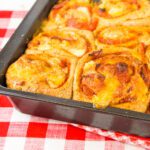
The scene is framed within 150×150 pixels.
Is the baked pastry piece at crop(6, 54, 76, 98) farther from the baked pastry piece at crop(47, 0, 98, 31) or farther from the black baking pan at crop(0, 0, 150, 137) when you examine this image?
the baked pastry piece at crop(47, 0, 98, 31)

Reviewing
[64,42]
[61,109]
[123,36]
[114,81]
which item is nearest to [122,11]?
[123,36]

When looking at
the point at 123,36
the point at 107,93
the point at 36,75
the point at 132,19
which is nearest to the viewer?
the point at 107,93

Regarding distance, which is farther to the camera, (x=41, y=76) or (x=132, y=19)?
(x=132, y=19)

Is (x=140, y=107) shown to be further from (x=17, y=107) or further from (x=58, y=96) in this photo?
(x=17, y=107)

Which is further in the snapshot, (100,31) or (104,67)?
(100,31)

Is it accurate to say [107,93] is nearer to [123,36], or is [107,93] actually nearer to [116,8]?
[123,36]

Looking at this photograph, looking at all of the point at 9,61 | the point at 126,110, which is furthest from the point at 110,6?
the point at 126,110
